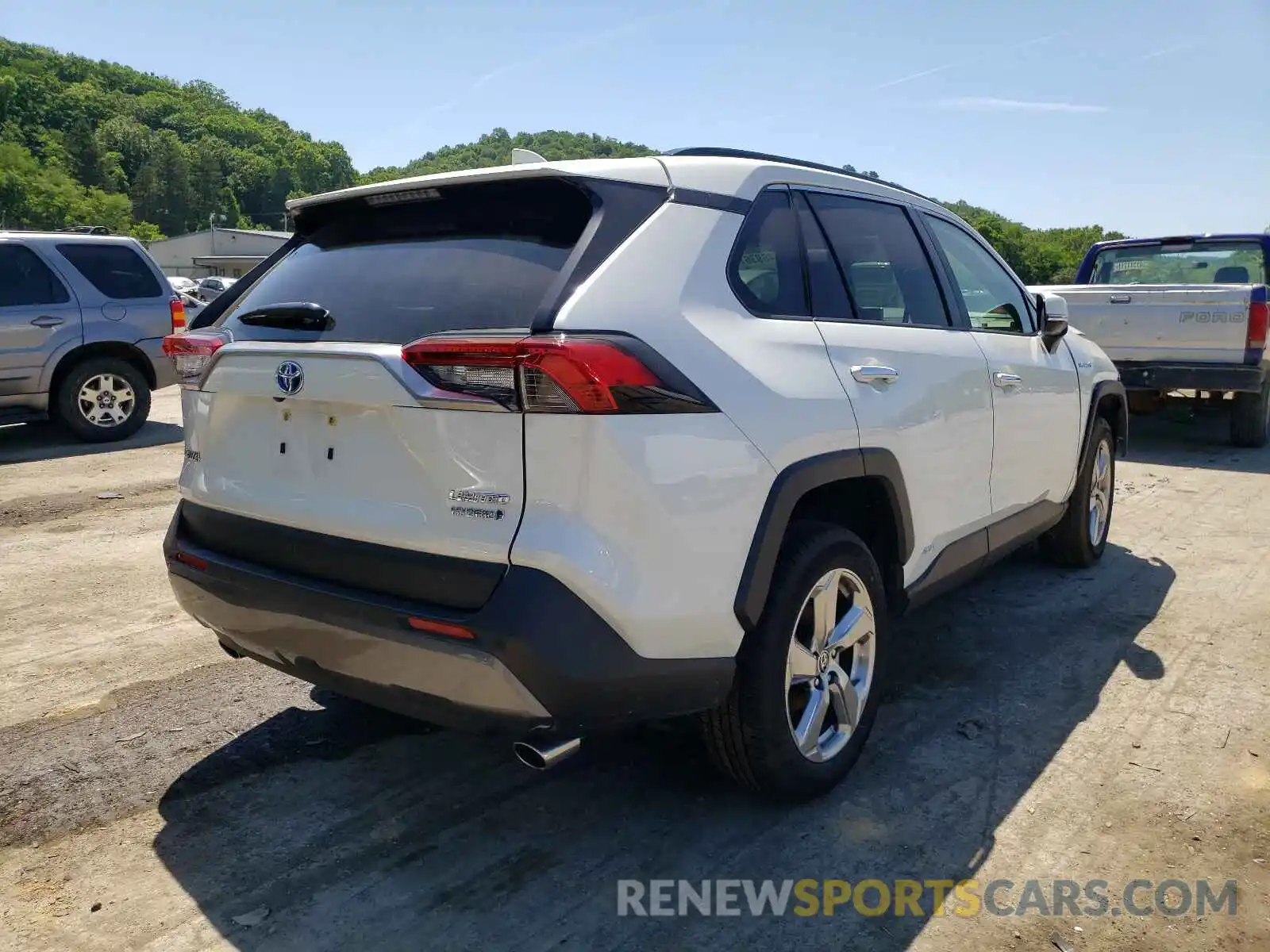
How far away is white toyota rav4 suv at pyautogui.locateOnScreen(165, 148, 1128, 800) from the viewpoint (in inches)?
91.6

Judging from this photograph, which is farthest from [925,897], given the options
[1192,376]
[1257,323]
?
[1257,323]

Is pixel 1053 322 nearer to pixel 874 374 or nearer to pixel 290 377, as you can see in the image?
pixel 874 374

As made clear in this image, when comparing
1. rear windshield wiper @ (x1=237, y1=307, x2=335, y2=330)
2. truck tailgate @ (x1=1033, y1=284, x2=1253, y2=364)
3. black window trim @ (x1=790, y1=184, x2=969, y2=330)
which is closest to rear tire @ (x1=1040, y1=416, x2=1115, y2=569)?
black window trim @ (x1=790, y1=184, x2=969, y2=330)

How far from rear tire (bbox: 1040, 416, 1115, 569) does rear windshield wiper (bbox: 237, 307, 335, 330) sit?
13.0ft

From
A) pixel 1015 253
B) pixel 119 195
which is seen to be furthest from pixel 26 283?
pixel 119 195

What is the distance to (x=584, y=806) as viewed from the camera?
10.0 ft

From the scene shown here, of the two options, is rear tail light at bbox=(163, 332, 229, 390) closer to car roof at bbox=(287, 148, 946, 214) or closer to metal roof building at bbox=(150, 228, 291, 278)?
car roof at bbox=(287, 148, 946, 214)

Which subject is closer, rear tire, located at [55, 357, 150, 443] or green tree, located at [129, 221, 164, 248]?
rear tire, located at [55, 357, 150, 443]

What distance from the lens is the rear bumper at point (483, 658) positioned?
7.52ft

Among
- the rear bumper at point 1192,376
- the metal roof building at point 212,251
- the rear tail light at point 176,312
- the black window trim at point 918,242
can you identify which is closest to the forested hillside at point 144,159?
the metal roof building at point 212,251

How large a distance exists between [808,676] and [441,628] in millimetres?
1195

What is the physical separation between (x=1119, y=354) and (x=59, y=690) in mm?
9024

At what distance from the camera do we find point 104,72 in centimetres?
13362

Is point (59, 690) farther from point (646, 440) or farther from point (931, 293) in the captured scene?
point (931, 293)
